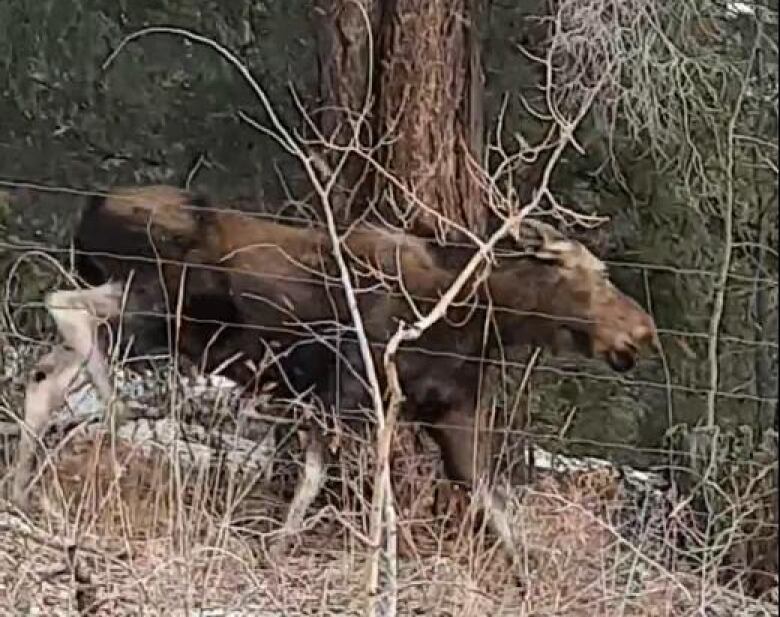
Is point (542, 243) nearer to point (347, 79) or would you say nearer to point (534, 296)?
point (534, 296)

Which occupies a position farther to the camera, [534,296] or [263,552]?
[534,296]

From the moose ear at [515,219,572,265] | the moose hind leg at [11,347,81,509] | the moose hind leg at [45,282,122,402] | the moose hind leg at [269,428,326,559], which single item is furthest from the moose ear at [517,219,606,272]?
the moose hind leg at [11,347,81,509]

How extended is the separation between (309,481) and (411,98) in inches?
52.1

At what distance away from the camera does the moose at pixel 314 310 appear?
167 inches

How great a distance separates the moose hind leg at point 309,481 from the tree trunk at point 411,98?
2.52 feet

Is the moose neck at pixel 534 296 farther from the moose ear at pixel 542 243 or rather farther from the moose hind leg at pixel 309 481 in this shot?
the moose hind leg at pixel 309 481

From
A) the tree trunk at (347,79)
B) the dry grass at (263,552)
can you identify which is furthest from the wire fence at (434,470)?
the tree trunk at (347,79)

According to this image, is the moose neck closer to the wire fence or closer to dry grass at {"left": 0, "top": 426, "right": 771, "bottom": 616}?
the wire fence

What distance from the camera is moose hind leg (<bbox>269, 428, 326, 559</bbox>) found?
4258 millimetres

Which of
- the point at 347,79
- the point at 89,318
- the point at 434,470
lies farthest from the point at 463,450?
the point at 347,79

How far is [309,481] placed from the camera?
434cm

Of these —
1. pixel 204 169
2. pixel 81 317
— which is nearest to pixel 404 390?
pixel 81 317

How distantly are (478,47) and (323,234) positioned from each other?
1.01 meters

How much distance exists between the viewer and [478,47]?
16.6 feet
